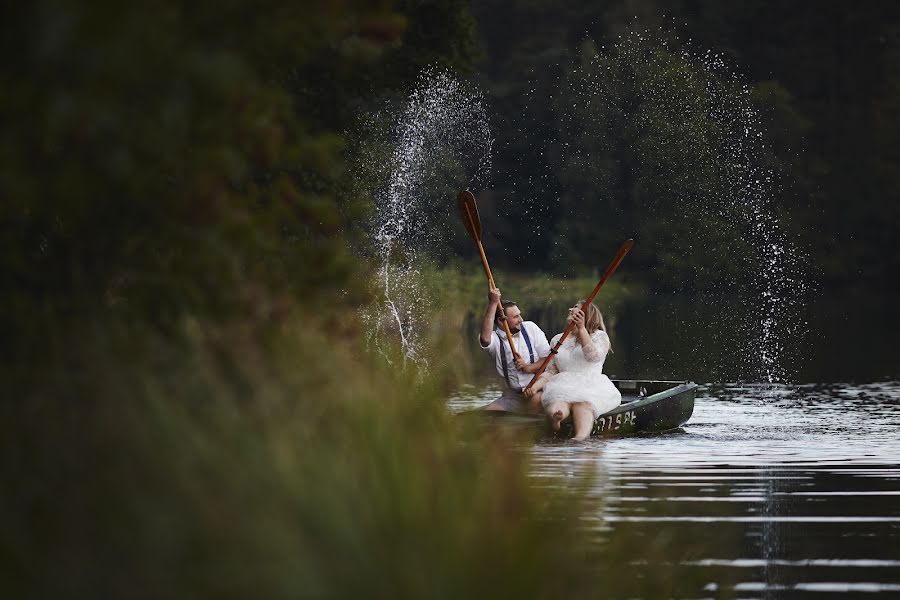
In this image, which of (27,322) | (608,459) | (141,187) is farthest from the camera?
(608,459)

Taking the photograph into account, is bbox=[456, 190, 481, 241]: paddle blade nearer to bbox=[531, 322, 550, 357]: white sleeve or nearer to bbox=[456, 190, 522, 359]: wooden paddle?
bbox=[456, 190, 522, 359]: wooden paddle

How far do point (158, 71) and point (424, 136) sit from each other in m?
53.6

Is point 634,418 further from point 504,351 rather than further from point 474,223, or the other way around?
point 474,223

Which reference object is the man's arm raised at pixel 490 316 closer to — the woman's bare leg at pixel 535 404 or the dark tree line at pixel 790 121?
the woman's bare leg at pixel 535 404

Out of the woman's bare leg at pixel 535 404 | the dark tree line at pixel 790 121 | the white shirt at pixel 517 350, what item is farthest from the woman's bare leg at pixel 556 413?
the dark tree line at pixel 790 121

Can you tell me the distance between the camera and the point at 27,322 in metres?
6.02

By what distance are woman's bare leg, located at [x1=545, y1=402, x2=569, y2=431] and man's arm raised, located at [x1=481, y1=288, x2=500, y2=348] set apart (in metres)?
0.73

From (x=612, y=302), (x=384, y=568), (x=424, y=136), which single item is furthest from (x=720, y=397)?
(x=424, y=136)

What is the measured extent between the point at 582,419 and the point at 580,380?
313mm

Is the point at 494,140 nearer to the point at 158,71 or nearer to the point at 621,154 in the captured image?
the point at 621,154

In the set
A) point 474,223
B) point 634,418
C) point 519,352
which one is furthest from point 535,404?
point 474,223

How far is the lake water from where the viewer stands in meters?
7.36

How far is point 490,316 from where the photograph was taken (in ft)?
44.0

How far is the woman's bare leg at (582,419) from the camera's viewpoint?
44.3ft
